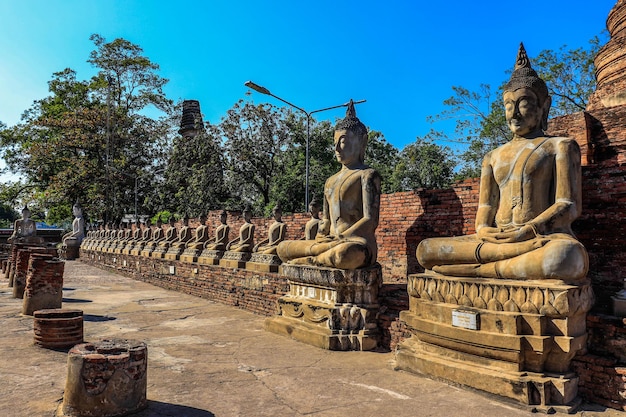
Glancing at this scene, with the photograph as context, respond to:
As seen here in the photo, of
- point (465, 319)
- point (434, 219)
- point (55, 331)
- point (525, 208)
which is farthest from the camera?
point (434, 219)

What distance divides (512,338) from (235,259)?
6885 mm

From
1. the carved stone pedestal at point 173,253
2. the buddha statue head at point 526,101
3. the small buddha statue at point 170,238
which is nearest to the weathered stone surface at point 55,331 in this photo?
the buddha statue head at point 526,101

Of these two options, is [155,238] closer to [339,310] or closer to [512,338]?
[339,310]

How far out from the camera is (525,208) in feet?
15.4

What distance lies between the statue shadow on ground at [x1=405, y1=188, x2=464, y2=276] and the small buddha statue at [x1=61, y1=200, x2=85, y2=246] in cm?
2493

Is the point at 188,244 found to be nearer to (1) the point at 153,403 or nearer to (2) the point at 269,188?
(1) the point at 153,403

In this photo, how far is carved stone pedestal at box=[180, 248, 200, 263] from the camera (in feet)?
39.0

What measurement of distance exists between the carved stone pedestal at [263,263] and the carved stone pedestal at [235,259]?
0.28 m

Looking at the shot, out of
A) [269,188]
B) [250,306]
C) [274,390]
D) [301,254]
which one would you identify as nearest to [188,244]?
[250,306]

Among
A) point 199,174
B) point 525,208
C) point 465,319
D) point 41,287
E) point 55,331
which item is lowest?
point 55,331

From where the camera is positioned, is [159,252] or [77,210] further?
[77,210]

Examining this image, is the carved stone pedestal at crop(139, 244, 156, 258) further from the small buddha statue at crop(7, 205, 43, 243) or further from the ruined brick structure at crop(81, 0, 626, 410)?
the small buddha statue at crop(7, 205, 43, 243)

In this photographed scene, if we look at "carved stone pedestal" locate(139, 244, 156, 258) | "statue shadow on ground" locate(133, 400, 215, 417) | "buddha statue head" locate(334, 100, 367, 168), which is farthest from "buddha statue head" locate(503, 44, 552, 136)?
"carved stone pedestal" locate(139, 244, 156, 258)

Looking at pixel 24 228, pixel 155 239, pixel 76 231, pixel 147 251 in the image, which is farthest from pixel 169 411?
pixel 76 231
